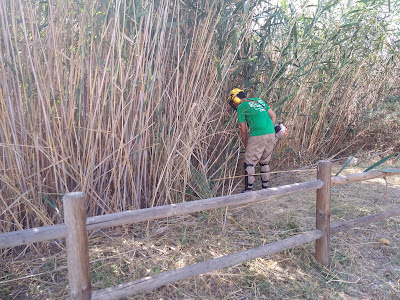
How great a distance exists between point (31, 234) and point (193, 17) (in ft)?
7.02

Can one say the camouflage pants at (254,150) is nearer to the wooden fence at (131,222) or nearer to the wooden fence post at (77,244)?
the wooden fence at (131,222)

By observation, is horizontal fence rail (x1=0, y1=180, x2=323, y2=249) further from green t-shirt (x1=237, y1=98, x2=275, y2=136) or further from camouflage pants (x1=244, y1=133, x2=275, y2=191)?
camouflage pants (x1=244, y1=133, x2=275, y2=191)

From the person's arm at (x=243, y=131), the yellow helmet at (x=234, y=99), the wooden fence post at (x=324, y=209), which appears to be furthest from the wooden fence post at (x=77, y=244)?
the person's arm at (x=243, y=131)

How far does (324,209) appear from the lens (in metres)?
2.22

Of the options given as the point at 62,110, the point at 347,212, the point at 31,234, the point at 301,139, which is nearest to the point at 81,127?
the point at 62,110

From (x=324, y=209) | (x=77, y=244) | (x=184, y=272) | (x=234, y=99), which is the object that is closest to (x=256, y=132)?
(x=234, y=99)

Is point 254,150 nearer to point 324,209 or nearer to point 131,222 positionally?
point 324,209

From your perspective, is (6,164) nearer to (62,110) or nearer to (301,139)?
(62,110)

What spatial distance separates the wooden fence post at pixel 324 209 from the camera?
219 cm

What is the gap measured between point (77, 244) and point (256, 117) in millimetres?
2390

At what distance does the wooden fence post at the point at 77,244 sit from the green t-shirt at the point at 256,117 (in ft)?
6.61

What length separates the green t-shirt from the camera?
3209 millimetres

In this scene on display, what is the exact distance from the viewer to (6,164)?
2.20 meters

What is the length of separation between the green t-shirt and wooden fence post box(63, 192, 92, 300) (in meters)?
2.02
